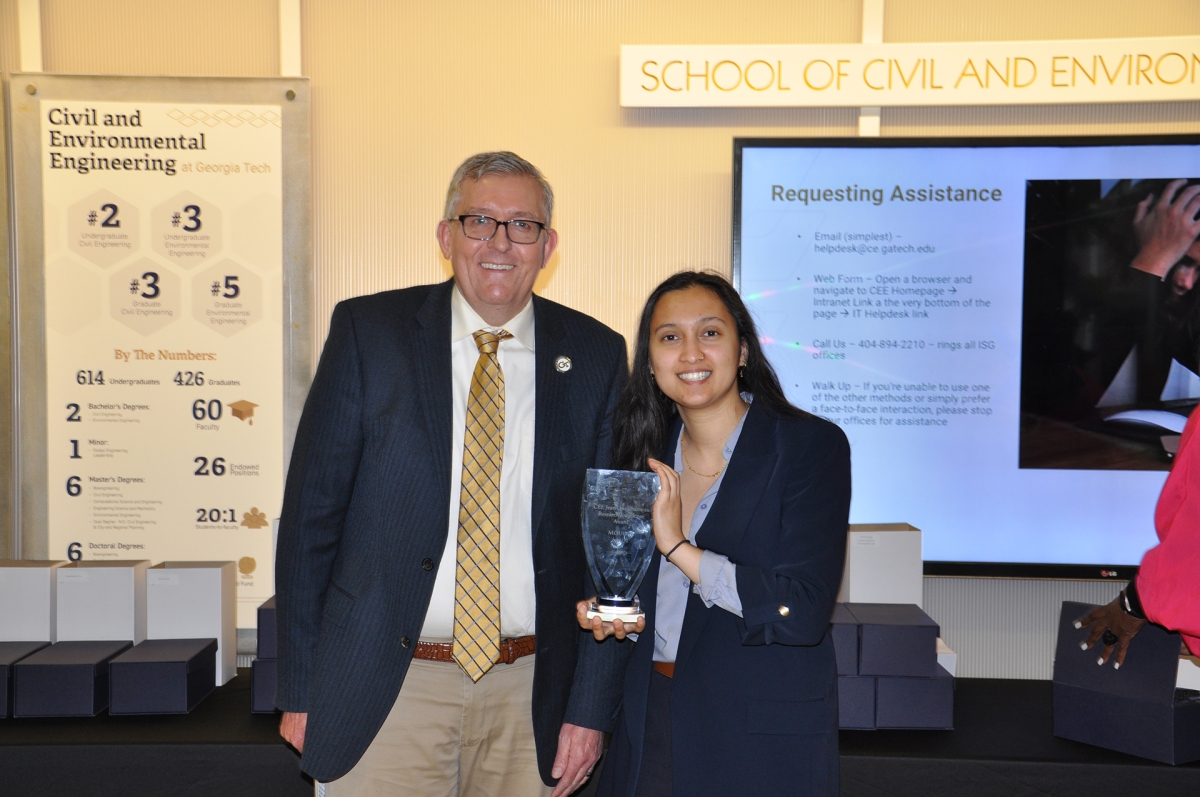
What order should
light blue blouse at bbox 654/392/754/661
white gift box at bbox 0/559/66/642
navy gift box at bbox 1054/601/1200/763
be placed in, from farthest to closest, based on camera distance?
white gift box at bbox 0/559/66/642, navy gift box at bbox 1054/601/1200/763, light blue blouse at bbox 654/392/754/661

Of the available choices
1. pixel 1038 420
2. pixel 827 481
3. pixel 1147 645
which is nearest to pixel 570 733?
pixel 827 481

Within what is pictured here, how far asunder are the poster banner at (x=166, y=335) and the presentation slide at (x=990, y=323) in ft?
5.71

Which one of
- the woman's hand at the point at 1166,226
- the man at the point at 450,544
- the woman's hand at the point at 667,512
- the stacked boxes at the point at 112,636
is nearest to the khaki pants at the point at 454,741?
the man at the point at 450,544

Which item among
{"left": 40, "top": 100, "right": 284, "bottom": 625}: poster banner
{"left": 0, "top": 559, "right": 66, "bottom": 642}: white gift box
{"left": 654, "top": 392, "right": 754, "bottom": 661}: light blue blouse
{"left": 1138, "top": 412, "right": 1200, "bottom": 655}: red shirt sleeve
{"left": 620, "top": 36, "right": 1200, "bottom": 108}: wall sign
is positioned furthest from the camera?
{"left": 40, "top": 100, "right": 284, "bottom": 625}: poster banner

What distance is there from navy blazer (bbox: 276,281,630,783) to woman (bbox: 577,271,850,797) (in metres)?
0.17

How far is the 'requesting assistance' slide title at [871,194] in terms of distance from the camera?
9.91ft

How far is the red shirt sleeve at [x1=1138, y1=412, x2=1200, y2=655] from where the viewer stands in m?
2.07

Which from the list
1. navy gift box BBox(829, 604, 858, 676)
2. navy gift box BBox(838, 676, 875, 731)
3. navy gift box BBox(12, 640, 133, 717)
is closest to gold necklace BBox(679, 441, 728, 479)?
navy gift box BBox(829, 604, 858, 676)

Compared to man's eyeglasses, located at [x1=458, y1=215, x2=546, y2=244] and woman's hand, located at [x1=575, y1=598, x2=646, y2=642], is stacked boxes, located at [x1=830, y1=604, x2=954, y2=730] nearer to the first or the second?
woman's hand, located at [x1=575, y1=598, x2=646, y2=642]

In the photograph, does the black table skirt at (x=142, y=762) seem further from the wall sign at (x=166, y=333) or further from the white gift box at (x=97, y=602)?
the wall sign at (x=166, y=333)

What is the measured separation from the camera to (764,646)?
1.66 meters

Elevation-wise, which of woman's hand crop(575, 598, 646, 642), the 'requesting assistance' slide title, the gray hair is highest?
the 'requesting assistance' slide title

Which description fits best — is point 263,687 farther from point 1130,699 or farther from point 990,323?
point 990,323

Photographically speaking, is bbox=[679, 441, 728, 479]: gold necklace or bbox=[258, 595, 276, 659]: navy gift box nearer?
bbox=[679, 441, 728, 479]: gold necklace
